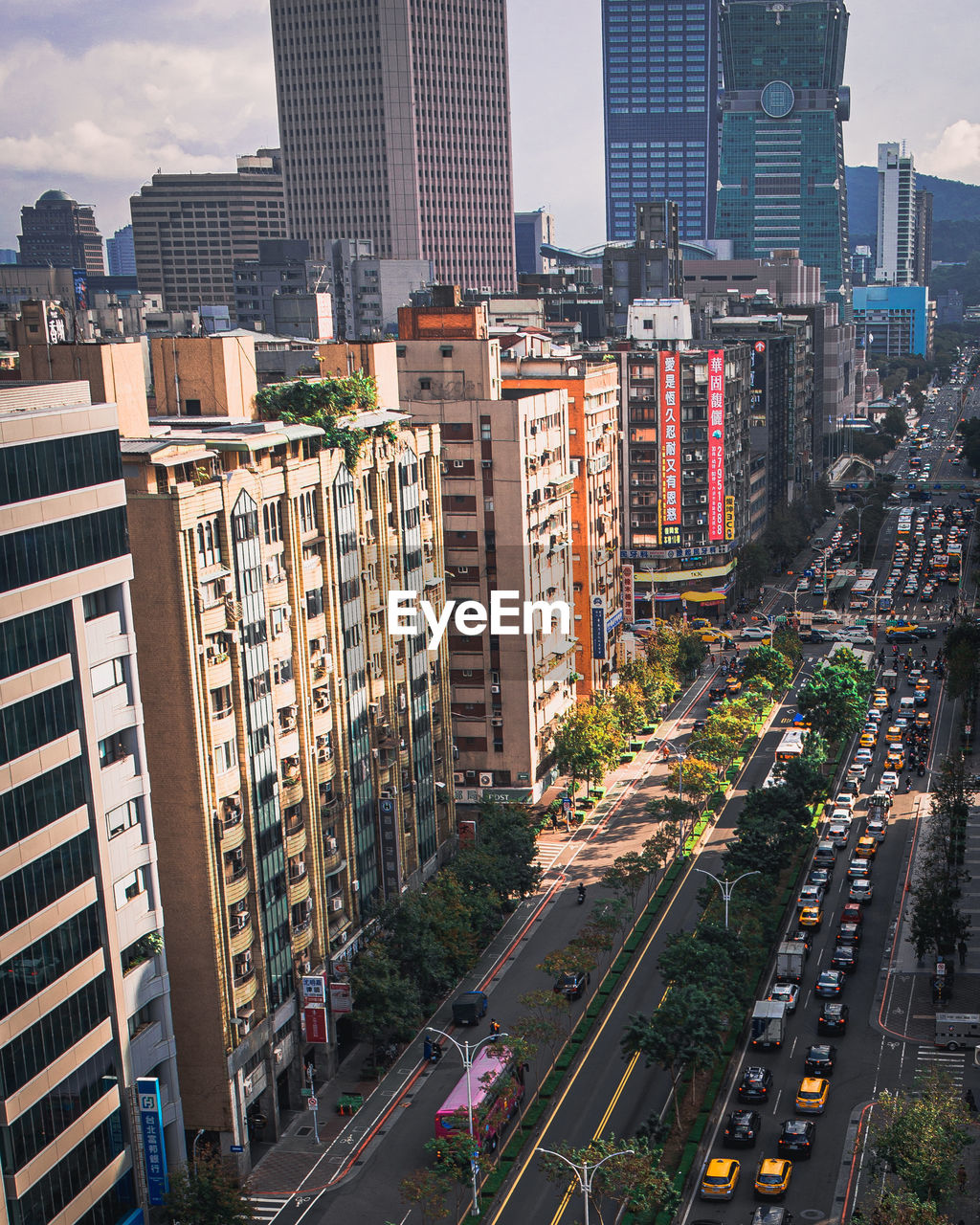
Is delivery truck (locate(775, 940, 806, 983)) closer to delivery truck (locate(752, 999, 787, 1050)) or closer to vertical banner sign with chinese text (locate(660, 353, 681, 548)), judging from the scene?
delivery truck (locate(752, 999, 787, 1050))

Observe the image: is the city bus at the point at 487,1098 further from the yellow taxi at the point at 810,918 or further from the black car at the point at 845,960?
the yellow taxi at the point at 810,918

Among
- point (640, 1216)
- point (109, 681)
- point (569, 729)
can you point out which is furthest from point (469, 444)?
point (640, 1216)

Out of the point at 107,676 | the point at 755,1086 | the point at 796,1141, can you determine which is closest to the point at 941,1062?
the point at 755,1086

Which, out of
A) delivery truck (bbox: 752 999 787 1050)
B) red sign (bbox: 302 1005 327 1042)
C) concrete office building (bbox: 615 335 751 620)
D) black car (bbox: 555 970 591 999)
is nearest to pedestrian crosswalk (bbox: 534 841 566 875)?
black car (bbox: 555 970 591 999)

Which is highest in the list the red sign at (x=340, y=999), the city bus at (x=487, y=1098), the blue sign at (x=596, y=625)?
the blue sign at (x=596, y=625)

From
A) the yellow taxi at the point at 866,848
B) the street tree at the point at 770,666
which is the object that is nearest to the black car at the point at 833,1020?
the yellow taxi at the point at 866,848

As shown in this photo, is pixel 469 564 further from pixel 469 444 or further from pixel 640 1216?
pixel 640 1216

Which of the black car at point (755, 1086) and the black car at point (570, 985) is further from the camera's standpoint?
the black car at point (570, 985)
